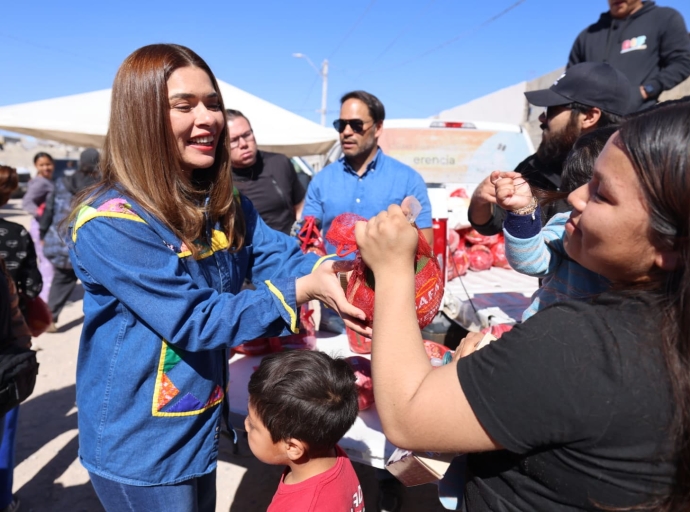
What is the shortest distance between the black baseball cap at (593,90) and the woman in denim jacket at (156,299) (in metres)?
1.91

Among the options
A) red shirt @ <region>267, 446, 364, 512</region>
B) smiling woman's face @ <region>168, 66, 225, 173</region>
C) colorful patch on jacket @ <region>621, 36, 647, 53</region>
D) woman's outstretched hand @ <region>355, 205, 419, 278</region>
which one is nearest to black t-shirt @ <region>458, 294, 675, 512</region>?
woman's outstretched hand @ <region>355, 205, 419, 278</region>

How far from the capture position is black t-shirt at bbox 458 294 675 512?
35.1 inches

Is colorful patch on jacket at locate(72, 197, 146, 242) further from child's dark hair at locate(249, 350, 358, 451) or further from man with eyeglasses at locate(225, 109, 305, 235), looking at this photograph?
man with eyeglasses at locate(225, 109, 305, 235)

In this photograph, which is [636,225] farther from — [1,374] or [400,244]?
[1,374]

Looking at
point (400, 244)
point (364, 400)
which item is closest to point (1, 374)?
point (364, 400)

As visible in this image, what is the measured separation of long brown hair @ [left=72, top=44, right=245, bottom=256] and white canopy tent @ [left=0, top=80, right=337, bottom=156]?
273 inches

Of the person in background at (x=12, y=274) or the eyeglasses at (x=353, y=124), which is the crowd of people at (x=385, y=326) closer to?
the person in background at (x=12, y=274)

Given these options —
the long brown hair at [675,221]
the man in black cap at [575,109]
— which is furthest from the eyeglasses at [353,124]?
the long brown hair at [675,221]

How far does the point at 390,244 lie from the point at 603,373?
1.61 feet

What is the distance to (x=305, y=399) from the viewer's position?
174 cm

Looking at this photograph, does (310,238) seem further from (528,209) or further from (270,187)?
(528,209)

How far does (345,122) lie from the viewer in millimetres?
4316

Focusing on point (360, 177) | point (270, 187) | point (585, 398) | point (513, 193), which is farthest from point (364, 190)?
point (585, 398)

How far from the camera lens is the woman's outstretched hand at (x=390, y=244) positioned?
1.10 metres
